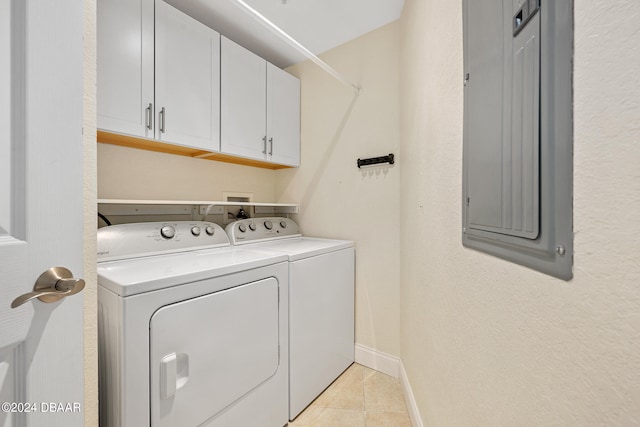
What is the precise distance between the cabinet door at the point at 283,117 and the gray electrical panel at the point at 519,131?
5.43 feet

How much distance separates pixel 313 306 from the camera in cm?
163

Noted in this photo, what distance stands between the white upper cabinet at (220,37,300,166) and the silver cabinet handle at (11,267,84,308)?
133 centimetres

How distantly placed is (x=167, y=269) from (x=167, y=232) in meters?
0.51

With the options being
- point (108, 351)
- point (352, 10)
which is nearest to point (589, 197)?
point (108, 351)

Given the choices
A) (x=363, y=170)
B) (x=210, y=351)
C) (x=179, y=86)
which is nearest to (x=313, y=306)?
(x=210, y=351)

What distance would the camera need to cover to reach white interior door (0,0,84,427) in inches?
22.3

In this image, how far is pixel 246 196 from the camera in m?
2.38

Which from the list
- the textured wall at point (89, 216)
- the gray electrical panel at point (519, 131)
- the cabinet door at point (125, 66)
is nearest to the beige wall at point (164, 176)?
the cabinet door at point (125, 66)

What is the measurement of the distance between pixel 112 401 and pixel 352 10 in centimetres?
254

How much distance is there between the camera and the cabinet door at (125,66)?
4.23 ft

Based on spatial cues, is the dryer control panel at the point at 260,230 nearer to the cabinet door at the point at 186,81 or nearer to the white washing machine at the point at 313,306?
the white washing machine at the point at 313,306

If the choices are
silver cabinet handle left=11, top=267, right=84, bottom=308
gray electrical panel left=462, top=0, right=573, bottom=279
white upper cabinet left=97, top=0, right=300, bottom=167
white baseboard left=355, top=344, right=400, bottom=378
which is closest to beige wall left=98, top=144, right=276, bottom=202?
white upper cabinet left=97, top=0, right=300, bottom=167

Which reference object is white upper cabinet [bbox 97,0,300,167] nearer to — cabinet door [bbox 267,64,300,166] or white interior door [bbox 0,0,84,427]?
cabinet door [bbox 267,64,300,166]

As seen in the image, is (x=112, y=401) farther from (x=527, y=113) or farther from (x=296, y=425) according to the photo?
(x=527, y=113)
